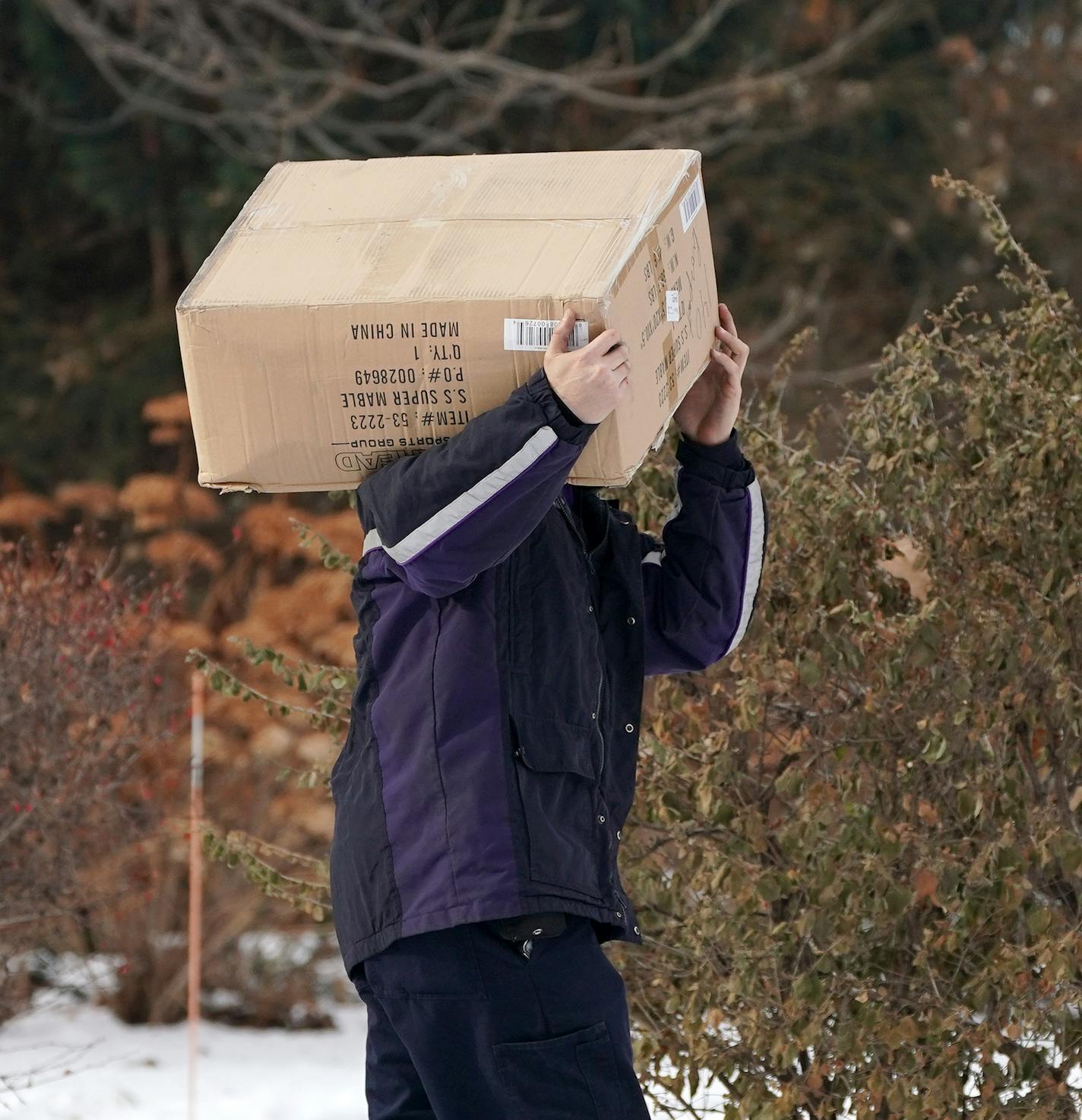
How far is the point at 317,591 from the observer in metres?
5.89

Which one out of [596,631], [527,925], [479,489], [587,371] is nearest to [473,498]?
[479,489]

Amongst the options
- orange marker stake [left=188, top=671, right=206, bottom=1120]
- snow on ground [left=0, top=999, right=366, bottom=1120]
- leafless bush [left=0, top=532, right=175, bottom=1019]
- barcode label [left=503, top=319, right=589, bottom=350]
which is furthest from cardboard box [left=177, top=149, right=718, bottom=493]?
snow on ground [left=0, top=999, right=366, bottom=1120]

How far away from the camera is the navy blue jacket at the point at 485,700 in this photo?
2174mm

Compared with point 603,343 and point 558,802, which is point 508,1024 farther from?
point 603,343

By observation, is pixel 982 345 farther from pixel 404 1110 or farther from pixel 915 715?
pixel 404 1110

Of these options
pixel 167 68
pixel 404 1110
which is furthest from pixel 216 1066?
pixel 167 68

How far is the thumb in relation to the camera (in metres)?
2.15

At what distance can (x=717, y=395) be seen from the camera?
261cm

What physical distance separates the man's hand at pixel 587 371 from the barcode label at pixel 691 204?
0.38 meters

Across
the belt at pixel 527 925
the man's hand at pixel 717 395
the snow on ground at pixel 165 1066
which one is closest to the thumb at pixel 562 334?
the man's hand at pixel 717 395

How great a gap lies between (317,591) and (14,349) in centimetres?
413

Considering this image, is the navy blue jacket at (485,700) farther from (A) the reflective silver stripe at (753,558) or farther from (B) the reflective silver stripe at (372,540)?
(A) the reflective silver stripe at (753,558)

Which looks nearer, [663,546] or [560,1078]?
[560,1078]

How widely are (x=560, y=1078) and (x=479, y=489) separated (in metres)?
0.75
